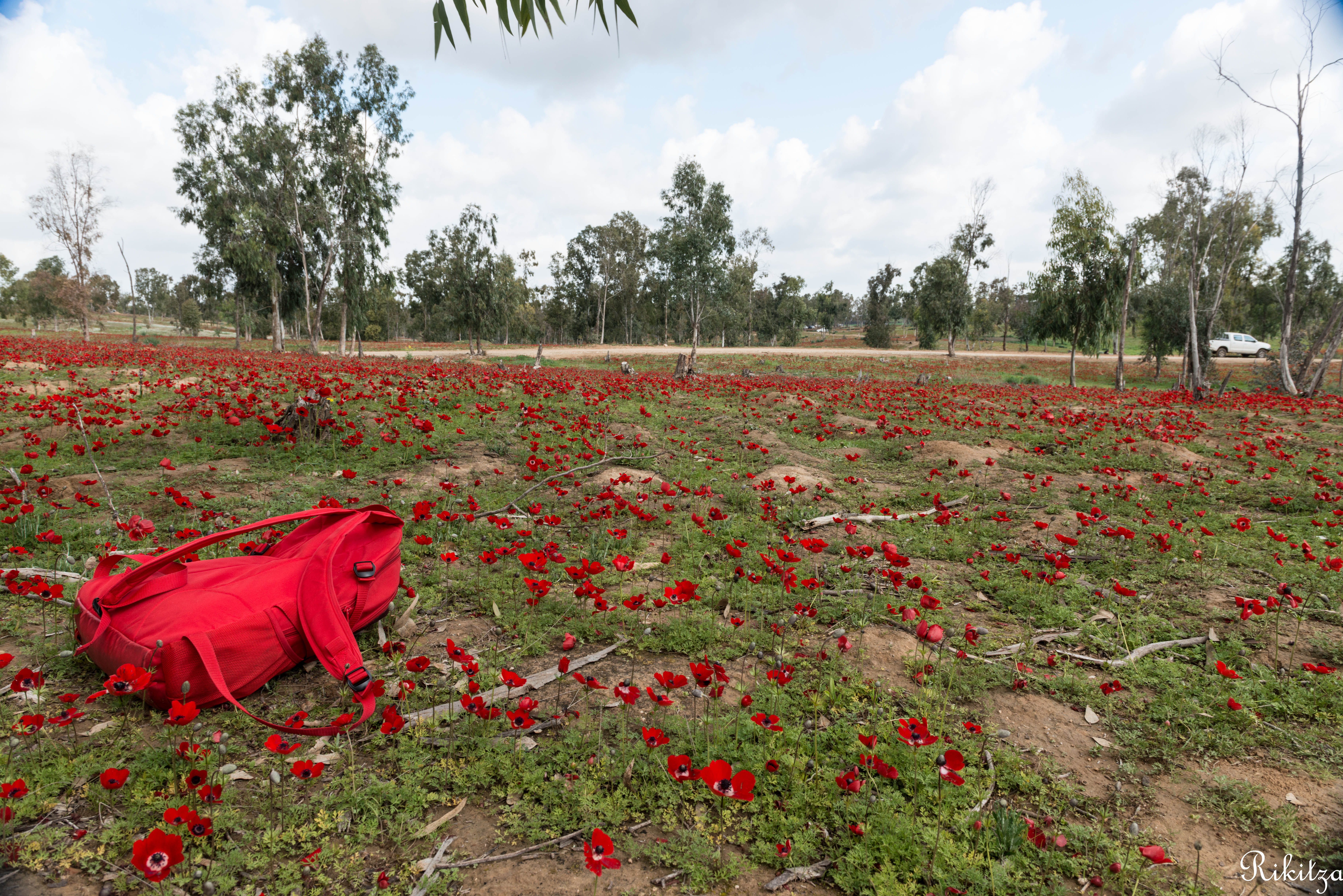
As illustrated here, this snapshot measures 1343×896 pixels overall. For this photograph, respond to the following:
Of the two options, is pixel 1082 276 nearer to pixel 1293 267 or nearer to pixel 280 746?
pixel 1293 267

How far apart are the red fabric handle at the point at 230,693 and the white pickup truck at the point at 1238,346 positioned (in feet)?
180

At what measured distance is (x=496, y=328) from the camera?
130 feet

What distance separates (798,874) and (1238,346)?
56.8m

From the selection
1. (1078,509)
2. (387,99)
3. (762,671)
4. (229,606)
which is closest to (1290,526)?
(1078,509)

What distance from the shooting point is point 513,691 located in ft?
10.2

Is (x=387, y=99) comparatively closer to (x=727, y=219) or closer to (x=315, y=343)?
(x=315, y=343)

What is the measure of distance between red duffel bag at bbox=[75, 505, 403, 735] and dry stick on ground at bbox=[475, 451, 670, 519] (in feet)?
6.12

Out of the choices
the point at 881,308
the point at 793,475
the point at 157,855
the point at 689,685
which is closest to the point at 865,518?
the point at 793,475

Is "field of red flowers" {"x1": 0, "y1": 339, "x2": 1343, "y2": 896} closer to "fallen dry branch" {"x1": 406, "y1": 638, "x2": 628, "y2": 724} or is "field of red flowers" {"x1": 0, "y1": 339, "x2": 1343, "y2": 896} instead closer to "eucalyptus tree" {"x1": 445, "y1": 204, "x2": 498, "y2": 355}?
"fallen dry branch" {"x1": 406, "y1": 638, "x2": 628, "y2": 724}

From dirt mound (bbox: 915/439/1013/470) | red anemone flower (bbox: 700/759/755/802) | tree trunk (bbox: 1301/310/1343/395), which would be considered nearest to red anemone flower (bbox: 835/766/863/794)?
red anemone flower (bbox: 700/759/755/802)

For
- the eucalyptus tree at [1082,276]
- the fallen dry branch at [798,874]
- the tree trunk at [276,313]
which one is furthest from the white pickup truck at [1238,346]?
the tree trunk at [276,313]

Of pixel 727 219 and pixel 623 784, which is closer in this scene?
pixel 623 784

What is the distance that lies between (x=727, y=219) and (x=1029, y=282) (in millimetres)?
14590

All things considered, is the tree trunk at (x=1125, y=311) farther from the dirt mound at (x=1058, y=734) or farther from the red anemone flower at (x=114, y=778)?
the red anemone flower at (x=114, y=778)
